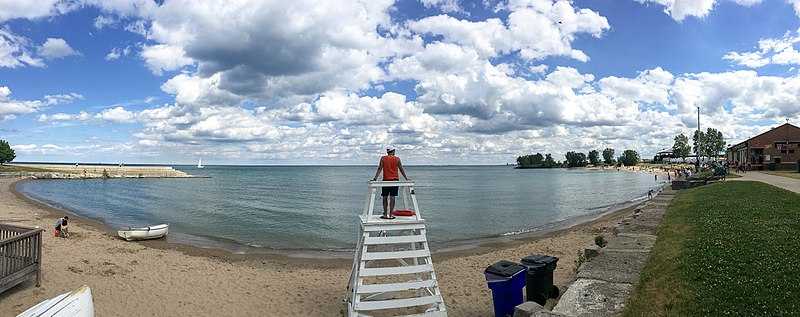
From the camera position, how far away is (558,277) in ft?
38.1

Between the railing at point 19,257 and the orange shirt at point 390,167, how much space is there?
7590 millimetres

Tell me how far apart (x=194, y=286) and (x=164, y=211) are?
24.8 meters

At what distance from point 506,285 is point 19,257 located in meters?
10.3

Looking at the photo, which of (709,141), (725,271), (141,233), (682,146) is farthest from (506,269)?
(682,146)

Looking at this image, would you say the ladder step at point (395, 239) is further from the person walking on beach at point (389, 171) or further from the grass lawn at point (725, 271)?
the grass lawn at point (725, 271)

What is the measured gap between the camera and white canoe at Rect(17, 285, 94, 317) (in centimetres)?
640

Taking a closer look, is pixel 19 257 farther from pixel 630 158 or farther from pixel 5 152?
pixel 630 158

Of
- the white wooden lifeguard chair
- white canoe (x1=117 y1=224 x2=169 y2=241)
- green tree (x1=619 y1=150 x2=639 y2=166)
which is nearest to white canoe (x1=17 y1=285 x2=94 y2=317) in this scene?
the white wooden lifeguard chair

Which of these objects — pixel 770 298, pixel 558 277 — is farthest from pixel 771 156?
pixel 770 298

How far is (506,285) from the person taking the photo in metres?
7.32

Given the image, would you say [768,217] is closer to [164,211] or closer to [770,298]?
[770,298]

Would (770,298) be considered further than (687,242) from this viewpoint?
→ No

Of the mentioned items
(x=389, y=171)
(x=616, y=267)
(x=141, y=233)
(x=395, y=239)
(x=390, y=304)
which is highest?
(x=389, y=171)

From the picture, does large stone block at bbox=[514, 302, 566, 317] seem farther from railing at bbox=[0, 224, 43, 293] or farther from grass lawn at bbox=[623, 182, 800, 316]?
railing at bbox=[0, 224, 43, 293]
